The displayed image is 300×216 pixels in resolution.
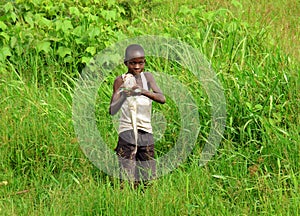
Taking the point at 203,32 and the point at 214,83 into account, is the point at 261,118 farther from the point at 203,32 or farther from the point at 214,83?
the point at 203,32

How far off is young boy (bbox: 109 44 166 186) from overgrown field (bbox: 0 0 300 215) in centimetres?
16

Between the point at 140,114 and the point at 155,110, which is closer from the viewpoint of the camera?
the point at 140,114

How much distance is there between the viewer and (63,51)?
6328 millimetres

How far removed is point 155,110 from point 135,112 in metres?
1.02

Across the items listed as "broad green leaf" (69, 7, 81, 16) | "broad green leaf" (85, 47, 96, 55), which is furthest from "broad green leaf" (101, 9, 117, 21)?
"broad green leaf" (85, 47, 96, 55)

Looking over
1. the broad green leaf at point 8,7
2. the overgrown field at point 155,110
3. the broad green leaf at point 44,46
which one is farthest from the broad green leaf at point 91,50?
the broad green leaf at point 8,7

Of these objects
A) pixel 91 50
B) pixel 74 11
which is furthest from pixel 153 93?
pixel 74 11

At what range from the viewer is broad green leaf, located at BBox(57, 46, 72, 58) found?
6290 mm

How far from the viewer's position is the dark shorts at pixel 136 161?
4.44 m

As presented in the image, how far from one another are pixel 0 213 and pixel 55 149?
2.59 feet

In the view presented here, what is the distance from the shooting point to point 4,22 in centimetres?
684

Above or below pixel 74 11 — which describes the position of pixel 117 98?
below

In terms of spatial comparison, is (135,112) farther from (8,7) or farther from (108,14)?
(8,7)

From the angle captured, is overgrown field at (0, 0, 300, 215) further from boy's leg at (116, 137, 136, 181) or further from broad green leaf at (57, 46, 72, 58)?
boy's leg at (116, 137, 136, 181)
